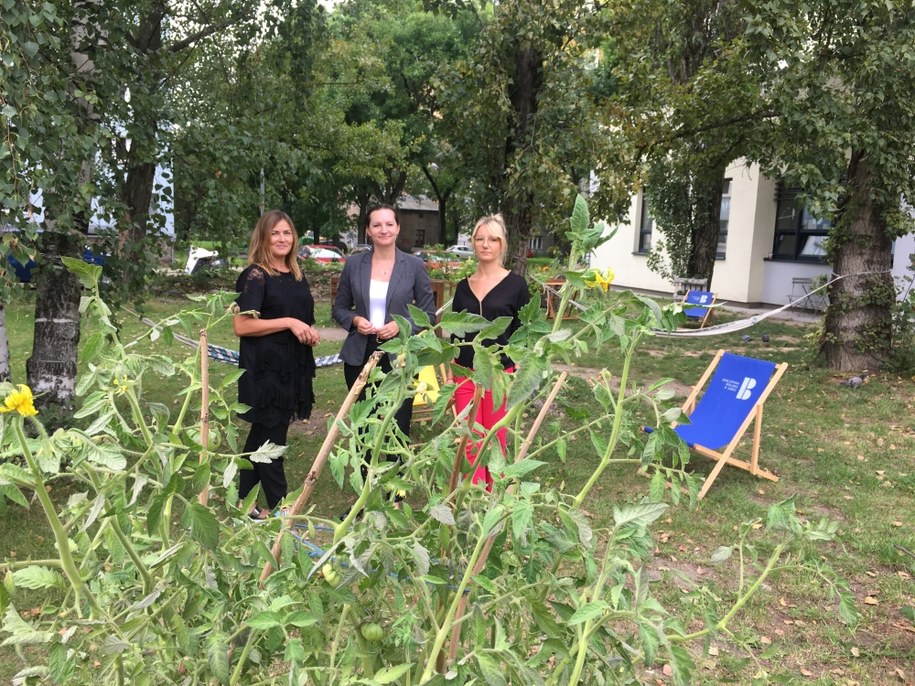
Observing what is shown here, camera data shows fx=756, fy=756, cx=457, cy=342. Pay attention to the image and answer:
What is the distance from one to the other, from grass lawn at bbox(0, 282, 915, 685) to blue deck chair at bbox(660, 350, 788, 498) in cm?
24

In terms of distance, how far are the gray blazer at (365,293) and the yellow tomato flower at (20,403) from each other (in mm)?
3170

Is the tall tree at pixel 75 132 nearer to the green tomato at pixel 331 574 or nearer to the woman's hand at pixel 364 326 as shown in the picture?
the woman's hand at pixel 364 326

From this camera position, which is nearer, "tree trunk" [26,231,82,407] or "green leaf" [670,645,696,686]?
"green leaf" [670,645,696,686]

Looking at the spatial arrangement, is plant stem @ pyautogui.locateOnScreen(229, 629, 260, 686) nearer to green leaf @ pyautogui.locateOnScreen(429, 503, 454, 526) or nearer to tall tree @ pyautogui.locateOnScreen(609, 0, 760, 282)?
green leaf @ pyautogui.locateOnScreen(429, 503, 454, 526)

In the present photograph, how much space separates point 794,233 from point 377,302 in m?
13.4

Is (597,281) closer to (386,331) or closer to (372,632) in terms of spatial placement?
(372,632)

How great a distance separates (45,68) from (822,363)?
8565mm

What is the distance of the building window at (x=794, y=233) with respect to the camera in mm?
14859

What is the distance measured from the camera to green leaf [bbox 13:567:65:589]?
115 centimetres

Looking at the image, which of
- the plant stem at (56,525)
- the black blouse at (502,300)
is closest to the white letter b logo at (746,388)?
the black blouse at (502,300)

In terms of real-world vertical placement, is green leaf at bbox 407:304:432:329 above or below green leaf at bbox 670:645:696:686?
above

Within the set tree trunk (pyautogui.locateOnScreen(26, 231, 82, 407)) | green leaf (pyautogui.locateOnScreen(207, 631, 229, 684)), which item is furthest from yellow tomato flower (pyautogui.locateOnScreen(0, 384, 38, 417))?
tree trunk (pyautogui.locateOnScreen(26, 231, 82, 407))

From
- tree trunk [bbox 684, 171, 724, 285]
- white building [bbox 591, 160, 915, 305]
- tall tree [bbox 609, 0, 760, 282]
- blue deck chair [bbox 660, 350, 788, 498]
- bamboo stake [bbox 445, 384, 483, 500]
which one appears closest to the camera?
bamboo stake [bbox 445, 384, 483, 500]

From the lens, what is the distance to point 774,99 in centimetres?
726
